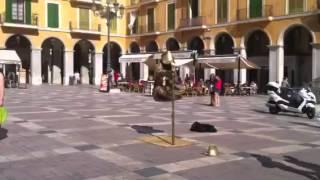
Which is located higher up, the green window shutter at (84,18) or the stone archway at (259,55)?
the green window shutter at (84,18)

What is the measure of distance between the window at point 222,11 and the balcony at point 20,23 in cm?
1695

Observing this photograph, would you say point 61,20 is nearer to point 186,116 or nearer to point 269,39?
point 269,39

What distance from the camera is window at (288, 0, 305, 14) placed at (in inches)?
1287

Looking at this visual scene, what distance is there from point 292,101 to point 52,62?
35715 mm

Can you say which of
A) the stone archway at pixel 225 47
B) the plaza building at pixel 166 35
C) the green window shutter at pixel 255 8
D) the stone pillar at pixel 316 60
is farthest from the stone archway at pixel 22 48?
the stone pillar at pixel 316 60

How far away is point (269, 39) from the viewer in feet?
116

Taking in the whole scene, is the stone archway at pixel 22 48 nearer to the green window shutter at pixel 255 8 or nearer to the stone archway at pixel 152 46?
the stone archway at pixel 152 46

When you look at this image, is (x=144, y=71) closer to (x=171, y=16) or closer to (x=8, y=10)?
(x=171, y=16)

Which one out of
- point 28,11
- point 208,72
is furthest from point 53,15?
point 208,72

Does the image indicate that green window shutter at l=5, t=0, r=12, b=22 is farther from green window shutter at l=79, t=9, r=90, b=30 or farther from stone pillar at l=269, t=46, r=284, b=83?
stone pillar at l=269, t=46, r=284, b=83

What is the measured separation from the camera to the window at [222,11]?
38.5m

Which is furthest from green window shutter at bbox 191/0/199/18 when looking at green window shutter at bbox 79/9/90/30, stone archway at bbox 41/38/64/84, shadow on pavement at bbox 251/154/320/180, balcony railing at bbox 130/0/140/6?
shadow on pavement at bbox 251/154/320/180

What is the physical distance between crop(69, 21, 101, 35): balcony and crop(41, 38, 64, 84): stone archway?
3.16 m

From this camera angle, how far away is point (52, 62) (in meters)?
50.0
